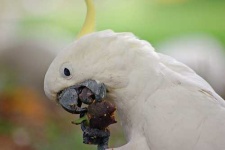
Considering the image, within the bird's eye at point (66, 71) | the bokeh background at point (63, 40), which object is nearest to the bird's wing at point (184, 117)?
the bird's eye at point (66, 71)

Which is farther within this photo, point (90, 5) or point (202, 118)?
point (90, 5)

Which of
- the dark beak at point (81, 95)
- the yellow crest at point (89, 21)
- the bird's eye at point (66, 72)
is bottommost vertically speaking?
the dark beak at point (81, 95)

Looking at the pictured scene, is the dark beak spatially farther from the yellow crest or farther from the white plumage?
the yellow crest

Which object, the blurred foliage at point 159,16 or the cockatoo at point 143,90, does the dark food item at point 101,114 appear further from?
the blurred foliage at point 159,16

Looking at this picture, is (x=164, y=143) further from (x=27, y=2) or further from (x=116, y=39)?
(x=27, y=2)

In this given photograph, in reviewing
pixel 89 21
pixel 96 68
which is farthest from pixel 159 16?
pixel 96 68

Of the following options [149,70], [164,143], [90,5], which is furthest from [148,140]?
[90,5]

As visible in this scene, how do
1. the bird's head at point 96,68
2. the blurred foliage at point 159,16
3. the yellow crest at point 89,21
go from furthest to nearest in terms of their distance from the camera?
1. the blurred foliage at point 159,16
2. the yellow crest at point 89,21
3. the bird's head at point 96,68
